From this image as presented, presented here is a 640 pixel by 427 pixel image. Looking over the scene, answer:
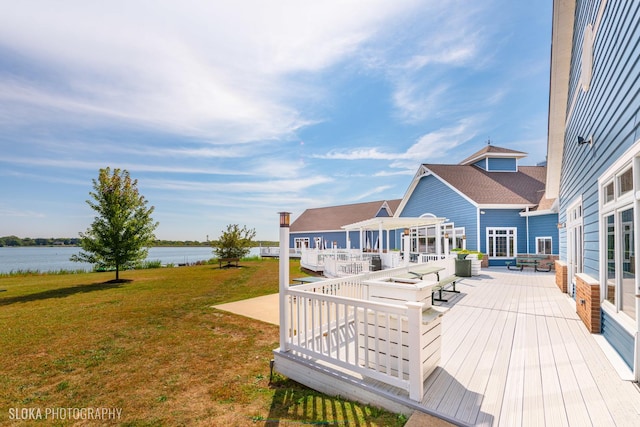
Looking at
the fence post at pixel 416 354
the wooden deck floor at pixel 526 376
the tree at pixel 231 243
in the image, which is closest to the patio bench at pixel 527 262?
the wooden deck floor at pixel 526 376

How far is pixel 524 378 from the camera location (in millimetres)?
3113

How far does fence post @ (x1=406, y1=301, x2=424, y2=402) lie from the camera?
2627 mm

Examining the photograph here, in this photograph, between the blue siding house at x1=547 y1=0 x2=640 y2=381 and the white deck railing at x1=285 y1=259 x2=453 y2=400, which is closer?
the white deck railing at x1=285 y1=259 x2=453 y2=400

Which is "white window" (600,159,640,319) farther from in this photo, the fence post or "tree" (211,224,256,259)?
"tree" (211,224,256,259)

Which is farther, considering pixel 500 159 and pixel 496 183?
pixel 500 159

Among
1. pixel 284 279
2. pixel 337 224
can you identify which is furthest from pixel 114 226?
pixel 337 224

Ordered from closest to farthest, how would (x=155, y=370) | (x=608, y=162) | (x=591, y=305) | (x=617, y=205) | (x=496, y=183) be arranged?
1. (x=617, y=205)
2. (x=608, y=162)
3. (x=155, y=370)
4. (x=591, y=305)
5. (x=496, y=183)

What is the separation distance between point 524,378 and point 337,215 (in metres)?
28.7

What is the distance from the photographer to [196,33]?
671 cm

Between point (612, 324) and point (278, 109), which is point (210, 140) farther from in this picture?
point (612, 324)

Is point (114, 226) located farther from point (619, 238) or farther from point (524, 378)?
point (619, 238)

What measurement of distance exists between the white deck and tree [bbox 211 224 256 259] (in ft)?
56.9

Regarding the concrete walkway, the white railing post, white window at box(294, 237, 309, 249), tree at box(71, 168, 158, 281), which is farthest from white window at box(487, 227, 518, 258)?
white window at box(294, 237, 309, 249)

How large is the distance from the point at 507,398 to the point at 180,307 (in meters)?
8.06
